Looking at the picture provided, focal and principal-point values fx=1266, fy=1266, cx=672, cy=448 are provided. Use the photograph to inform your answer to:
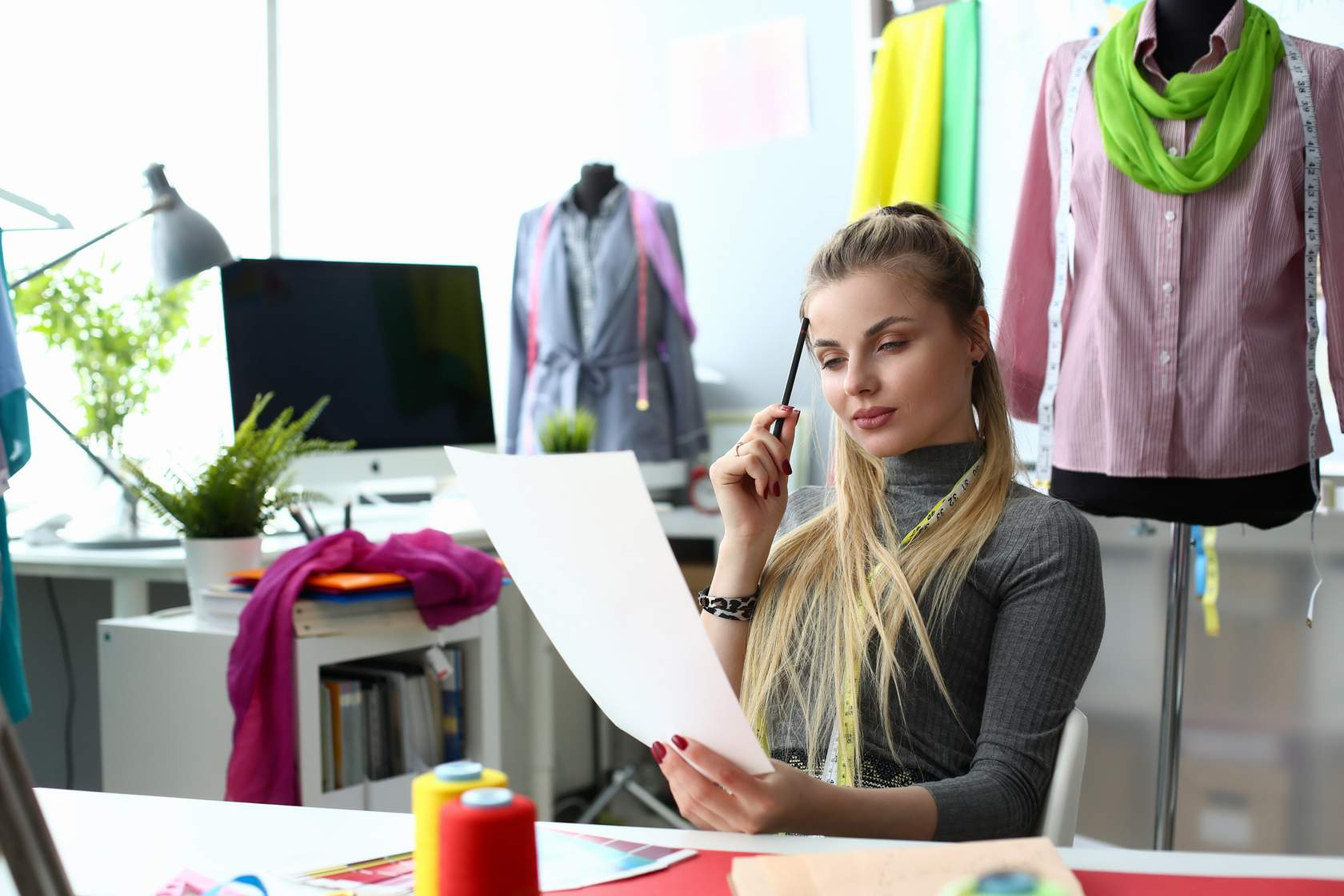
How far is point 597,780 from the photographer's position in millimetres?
3061

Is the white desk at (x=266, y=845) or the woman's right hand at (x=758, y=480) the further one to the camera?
the woman's right hand at (x=758, y=480)

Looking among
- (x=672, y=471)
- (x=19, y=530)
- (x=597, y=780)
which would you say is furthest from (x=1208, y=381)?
(x=19, y=530)

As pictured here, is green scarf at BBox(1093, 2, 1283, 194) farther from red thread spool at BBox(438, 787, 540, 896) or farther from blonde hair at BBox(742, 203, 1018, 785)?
red thread spool at BBox(438, 787, 540, 896)

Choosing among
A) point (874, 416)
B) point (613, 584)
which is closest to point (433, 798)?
point (613, 584)

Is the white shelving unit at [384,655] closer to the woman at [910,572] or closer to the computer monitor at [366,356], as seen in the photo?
the computer monitor at [366,356]

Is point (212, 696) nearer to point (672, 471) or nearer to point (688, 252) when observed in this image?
point (672, 471)

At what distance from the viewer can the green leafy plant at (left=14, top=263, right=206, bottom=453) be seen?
90.7 inches

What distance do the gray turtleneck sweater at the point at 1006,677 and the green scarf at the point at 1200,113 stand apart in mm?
800

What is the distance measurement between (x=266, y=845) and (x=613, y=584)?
11.9 inches

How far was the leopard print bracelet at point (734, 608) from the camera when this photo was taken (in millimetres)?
1167

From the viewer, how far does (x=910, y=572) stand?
3.70ft

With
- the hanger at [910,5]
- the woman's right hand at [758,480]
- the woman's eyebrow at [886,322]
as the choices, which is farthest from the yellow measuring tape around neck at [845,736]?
the hanger at [910,5]

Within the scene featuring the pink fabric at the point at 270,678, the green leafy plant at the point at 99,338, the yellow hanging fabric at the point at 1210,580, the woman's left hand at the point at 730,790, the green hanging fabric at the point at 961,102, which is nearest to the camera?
the woman's left hand at the point at 730,790

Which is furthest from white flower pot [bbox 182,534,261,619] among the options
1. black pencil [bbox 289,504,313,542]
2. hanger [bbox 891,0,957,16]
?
hanger [bbox 891,0,957,16]
